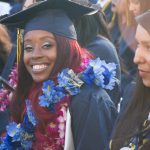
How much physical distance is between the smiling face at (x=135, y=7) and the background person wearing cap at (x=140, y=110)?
60.2 inches

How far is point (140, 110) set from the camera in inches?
103

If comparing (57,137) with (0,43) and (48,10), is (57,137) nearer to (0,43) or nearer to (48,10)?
(48,10)

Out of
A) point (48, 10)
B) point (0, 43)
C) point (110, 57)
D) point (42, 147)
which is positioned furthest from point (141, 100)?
point (0, 43)

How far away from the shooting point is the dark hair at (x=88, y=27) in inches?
146

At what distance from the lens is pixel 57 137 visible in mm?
3078

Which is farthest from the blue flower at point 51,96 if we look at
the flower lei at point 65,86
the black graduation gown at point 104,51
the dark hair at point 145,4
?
the dark hair at point 145,4

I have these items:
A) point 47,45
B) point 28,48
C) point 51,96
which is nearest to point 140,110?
point 51,96

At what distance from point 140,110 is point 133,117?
0.05 m

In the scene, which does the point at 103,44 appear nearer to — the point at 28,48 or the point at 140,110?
the point at 28,48

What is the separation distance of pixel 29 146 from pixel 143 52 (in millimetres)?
1125

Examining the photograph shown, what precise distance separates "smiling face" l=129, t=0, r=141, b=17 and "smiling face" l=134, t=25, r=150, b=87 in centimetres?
158

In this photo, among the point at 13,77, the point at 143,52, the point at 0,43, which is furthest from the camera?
the point at 0,43

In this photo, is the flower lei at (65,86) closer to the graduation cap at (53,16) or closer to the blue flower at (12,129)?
A: the blue flower at (12,129)

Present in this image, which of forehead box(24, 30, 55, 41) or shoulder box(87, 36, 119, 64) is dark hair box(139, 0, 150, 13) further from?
forehead box(24, 30, 55, 41)
